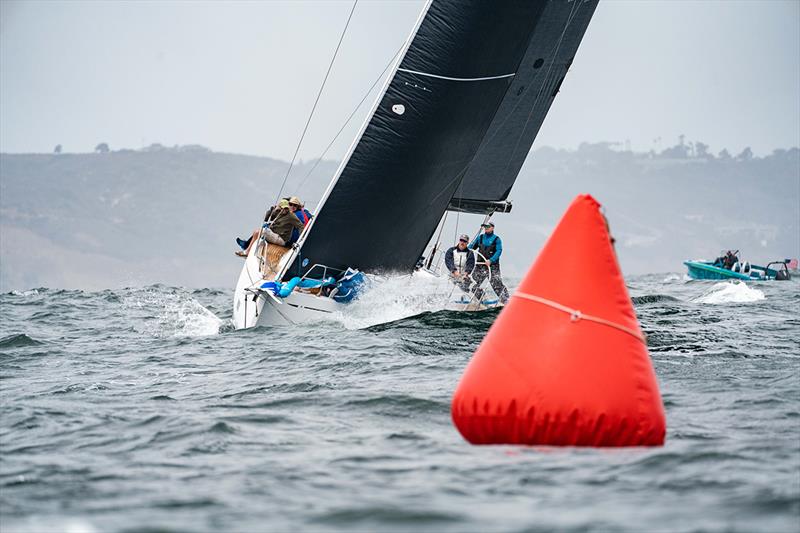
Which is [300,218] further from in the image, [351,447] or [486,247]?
[351,447]

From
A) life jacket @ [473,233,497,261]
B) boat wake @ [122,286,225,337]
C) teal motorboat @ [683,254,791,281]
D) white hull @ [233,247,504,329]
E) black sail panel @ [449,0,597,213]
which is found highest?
black sail panel @ [449,0,597,213]

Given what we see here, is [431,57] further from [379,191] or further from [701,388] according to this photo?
[701,388]

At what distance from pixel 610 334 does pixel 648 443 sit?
0.55 metres

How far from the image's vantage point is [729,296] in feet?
59.7

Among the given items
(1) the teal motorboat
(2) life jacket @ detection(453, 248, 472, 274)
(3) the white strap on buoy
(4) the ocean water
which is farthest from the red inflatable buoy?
(1) the teal motorboat

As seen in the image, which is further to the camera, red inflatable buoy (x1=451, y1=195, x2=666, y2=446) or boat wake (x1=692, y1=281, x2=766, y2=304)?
boat wake (x1=692, y1=281, x2=766, y2=304)

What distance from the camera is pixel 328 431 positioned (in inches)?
223

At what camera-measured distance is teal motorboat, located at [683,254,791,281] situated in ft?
87.1

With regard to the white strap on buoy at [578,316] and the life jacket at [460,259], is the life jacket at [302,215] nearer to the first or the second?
the life jacket at [460,259]

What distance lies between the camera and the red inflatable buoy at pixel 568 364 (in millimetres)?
4730

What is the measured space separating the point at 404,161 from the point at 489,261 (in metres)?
2.28

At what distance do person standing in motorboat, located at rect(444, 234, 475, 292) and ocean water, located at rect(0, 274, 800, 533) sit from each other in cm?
207

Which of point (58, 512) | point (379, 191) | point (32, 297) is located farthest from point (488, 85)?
point (32, 297)

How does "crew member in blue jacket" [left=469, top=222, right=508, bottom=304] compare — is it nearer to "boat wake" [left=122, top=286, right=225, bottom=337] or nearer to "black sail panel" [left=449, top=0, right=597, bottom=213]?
"black sail panel" [left=449, top=0, right=597, bottom=213]
